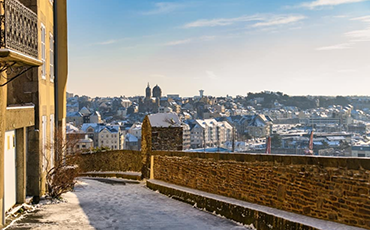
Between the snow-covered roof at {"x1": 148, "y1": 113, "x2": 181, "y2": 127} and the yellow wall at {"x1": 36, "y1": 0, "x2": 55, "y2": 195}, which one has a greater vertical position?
the yellow wall at {"x1": 36, "y1": 0, "x2": 55, "y2": 195}

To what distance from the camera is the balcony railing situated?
7413 millimetres

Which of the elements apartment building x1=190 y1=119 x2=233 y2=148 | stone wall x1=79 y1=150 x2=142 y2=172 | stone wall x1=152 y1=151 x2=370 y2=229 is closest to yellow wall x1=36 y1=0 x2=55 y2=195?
stone wall x1=152 y1=151 x2=370 y2=229

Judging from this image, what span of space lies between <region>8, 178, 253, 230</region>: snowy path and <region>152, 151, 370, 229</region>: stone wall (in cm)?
94

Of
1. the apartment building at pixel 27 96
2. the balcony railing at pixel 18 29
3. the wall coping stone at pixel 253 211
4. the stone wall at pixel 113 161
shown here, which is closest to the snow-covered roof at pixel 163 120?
the stone wall at pixel 113 161

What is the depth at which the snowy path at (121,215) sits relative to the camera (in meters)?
9.98

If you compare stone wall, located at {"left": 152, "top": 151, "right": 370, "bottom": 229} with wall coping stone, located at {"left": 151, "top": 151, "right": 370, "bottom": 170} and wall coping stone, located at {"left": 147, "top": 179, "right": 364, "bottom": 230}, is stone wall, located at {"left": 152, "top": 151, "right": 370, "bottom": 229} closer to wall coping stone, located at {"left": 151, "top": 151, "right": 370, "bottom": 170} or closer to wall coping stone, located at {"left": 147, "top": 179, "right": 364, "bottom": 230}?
wall coping stone, located at {"left": 151, "top": 151, "right": 370, "bottom": 170}

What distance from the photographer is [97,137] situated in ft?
497

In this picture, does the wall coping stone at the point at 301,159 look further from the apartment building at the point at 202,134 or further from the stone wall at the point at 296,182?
the apartment building at the point at 202,134

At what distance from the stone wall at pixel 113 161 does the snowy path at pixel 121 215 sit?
31.1ft

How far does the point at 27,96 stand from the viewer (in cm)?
1180

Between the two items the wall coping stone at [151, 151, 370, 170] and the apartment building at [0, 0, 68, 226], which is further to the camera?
the wall coping stone at [151, 151, 370, 170]

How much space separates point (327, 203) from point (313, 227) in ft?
2.72

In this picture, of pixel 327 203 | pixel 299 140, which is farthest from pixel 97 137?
pixel 327 203

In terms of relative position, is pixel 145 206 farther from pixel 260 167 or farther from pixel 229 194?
pixel 260 167
